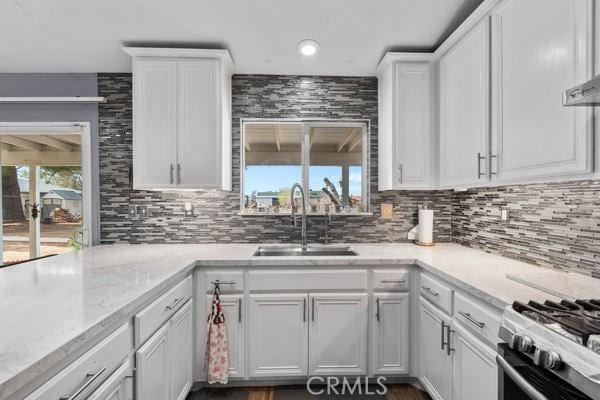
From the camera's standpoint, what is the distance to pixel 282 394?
2.06 m

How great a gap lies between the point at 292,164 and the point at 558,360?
87.7 inches

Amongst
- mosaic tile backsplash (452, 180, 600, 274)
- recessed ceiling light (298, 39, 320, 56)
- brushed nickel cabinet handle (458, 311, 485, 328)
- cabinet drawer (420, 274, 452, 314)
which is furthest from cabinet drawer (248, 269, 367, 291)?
recessed ceiling light (298, 39, 320, 56)

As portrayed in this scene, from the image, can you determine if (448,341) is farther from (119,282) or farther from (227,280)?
(119,282)

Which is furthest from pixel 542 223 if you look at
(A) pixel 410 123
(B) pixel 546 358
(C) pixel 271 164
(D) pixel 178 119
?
(D) pixel 178 119

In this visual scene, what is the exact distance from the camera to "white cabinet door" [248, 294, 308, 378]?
2072 mm

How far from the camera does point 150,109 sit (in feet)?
7.53

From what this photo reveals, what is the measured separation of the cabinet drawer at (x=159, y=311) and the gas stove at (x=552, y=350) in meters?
1.40

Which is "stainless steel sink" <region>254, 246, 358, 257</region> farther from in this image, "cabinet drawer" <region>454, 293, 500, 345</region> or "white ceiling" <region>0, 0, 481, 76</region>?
"white ceiling" <region>0, 0, 481, 76</region>

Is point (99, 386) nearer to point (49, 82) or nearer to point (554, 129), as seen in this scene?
point (554, 129)

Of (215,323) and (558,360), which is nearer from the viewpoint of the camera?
(558,360)

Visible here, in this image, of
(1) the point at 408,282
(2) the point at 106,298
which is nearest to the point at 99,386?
(2) the point at 106,298

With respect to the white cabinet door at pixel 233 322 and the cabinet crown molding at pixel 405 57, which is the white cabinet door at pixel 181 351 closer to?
the white cabinet door at pixel 233 322

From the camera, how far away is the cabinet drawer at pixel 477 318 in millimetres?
1306

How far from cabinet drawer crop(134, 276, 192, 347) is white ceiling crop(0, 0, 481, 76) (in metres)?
1.68
